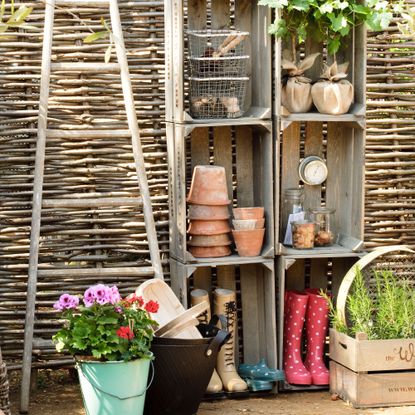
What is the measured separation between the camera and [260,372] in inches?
173

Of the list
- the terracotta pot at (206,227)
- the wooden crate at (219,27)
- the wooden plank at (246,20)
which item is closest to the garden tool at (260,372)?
the terracotta pot at (206,227)

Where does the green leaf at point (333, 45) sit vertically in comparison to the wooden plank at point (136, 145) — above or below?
above

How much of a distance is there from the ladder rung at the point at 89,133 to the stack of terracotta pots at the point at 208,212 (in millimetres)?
381

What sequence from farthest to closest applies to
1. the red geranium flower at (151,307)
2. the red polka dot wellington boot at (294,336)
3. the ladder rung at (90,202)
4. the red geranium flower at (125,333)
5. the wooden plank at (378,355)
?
the red polka dot wellington boot at (294,336) → the ladder rung at (90,202) → the wooden plank at (378,355) → the red geranium flower at (151,307) → the red geranium flower at (125,333)

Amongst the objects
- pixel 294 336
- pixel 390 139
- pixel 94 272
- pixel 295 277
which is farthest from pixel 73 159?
pixel 390 139

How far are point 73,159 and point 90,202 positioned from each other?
0.35 m

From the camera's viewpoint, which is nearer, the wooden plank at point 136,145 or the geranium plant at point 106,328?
the geranium plant at point 106,328

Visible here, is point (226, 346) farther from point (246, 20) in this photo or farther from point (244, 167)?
point (246, 20)

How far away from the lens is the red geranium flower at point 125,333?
3.63 m

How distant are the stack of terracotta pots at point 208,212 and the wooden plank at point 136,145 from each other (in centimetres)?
20

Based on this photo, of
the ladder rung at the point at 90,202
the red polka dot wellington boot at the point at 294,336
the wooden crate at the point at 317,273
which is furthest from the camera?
the wooden crate at the point at 317,273

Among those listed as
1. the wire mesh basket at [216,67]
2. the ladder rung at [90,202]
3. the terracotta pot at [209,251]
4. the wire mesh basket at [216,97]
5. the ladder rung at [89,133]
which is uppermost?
the wire mesh basket at [216,67]

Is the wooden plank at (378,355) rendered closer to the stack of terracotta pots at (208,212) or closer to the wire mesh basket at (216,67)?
the stack of terracotta pots at (208,212)

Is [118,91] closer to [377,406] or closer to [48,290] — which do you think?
[48,290]
